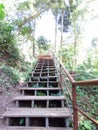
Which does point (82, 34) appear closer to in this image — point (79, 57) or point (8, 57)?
point (79, 57)

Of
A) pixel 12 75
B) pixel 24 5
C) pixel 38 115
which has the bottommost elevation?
pixel 38 115

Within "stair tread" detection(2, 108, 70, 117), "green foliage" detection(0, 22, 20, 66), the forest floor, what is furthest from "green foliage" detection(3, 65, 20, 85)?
"stair tread" detection(2, 108, 70, 117)

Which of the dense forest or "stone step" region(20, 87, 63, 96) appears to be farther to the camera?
the dense forest

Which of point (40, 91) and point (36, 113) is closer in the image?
point (36, 113)

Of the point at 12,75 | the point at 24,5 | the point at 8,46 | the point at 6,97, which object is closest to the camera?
the point at 6,97

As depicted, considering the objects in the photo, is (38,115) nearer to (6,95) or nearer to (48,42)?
(6,95)

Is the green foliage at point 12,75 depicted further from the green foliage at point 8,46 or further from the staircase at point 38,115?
the staircase at point 38,115

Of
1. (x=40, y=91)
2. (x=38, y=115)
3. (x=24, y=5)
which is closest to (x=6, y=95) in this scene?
(x=40, y=91)

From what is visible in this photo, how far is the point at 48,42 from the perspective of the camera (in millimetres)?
16859

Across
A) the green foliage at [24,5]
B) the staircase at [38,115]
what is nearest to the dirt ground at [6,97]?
the staircase at [38,115]

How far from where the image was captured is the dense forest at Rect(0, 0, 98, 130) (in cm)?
516

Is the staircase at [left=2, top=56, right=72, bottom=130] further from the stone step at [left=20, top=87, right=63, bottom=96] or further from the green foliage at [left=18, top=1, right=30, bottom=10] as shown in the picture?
the green foliage at [left=18, top=1, right=30, bottom=10]

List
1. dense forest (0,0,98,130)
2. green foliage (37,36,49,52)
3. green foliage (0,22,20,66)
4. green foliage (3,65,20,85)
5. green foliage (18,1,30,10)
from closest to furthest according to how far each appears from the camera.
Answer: green foliage (3,65,20,85) < dense forest (0,0,98,130) < green foliage (0,22,20,66) < green foliage (18,1,30,10) < green foliage (37,36,49,52)

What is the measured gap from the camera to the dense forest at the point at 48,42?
Result: 516 centimetres
